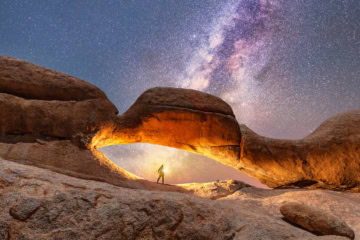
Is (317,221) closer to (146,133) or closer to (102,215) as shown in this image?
(102,215)

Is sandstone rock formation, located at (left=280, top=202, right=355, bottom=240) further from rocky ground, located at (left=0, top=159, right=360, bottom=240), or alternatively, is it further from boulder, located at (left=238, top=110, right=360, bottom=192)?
boulder, located at (left=238, top=110, right=360, bottom=192)

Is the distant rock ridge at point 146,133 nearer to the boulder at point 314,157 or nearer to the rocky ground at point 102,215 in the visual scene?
the boulder at point 314,157

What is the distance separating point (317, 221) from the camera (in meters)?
3.30

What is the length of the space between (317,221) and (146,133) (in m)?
4.99

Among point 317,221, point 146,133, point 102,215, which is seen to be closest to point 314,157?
point 317,221

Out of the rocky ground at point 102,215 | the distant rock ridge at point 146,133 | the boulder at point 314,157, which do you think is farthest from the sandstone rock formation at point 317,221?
the boulder at point 314,157

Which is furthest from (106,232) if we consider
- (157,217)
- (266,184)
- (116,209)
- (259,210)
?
(266,184)

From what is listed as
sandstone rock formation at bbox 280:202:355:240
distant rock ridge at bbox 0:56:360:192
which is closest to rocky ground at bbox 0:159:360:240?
sandstone rock formation at bbox 280:202:355:240

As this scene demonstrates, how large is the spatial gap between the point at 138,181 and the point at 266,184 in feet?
14.1

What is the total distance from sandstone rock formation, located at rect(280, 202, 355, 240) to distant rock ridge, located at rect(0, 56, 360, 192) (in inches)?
133

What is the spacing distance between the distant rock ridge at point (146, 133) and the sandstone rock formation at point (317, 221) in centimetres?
338

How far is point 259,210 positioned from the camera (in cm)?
441

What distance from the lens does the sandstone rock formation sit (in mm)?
3215

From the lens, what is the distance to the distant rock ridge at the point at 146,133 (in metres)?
5.41
